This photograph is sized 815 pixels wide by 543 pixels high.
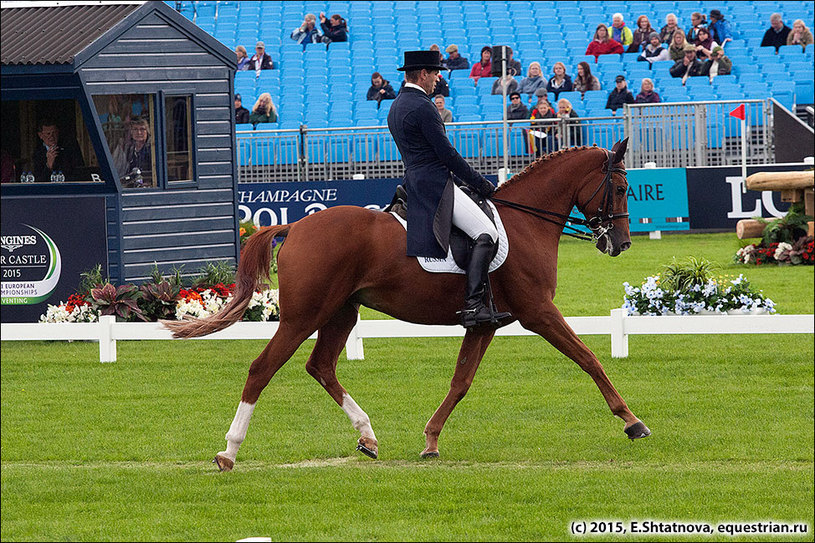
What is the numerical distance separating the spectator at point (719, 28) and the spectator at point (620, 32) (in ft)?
6.38

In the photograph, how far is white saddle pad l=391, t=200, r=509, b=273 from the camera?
27.1 ft

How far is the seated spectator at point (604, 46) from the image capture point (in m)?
28.0

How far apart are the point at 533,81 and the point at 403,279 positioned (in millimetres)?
18193

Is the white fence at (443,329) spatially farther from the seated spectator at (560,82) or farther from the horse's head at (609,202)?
the seated spectator at (560,82)

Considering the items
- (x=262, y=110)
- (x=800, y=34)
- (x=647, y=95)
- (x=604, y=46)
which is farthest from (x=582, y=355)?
(x=800, y=34)

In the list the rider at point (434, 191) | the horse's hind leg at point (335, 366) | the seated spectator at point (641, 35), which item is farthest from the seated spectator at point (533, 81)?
the horse's hind leg at point (335, 366)

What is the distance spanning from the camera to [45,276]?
1477 centimetres

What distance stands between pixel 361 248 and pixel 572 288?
9.67m

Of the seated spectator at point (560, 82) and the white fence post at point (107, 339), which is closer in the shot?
the white fence post at point (107, 339)

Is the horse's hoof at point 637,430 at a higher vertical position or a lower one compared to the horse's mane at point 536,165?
lower

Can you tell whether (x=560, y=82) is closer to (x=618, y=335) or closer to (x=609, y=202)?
(x=618, y=335)

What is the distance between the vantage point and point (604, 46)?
91.9 ft

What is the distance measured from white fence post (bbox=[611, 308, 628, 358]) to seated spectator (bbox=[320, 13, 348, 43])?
16.8m

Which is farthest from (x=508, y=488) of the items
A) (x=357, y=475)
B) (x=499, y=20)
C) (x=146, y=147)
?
(x=499, y=20)
